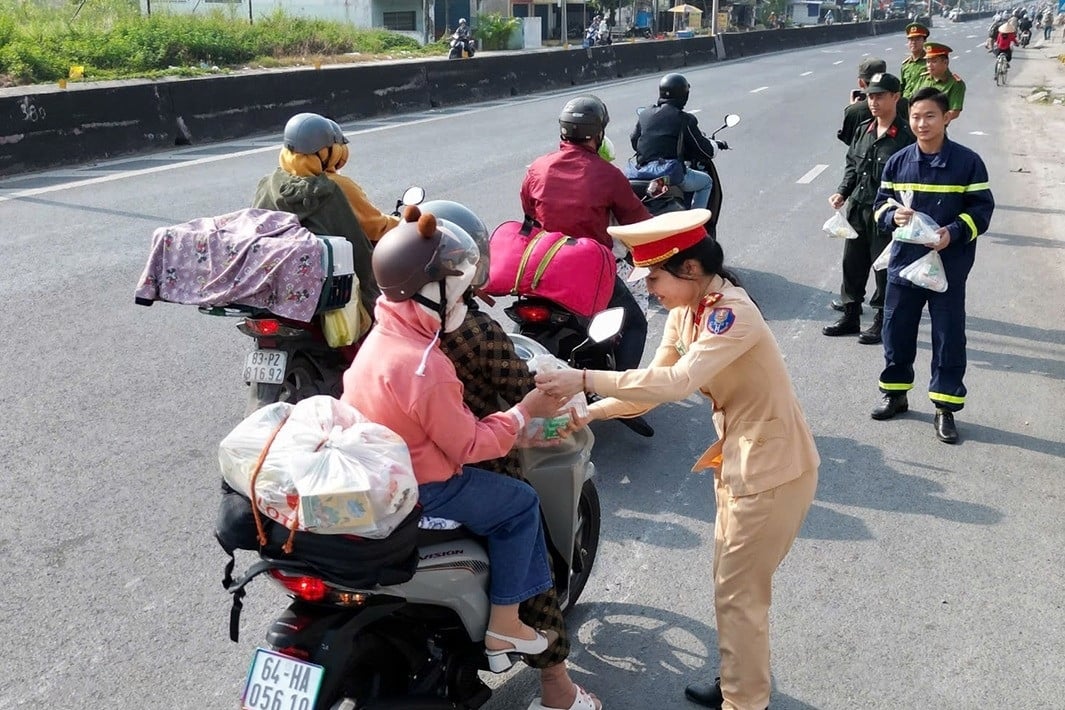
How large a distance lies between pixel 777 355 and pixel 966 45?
65.0 meters

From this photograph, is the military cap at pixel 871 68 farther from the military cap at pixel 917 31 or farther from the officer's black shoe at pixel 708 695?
the officer's black shoe at pixel 708 695

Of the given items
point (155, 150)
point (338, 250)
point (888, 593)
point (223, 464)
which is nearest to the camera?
point (223, 464)

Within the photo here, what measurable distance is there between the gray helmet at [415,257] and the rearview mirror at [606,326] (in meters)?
0.57

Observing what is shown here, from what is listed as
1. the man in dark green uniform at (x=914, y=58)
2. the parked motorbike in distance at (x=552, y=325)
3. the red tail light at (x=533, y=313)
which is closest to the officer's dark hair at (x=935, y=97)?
the parked motorbike in distance at (x=552, y=325)

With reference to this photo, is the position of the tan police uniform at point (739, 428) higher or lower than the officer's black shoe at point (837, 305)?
higher

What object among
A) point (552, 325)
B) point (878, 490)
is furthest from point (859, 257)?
point (552, 325)

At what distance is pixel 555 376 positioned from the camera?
3.12m

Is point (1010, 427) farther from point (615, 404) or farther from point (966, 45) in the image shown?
point (966, 45)

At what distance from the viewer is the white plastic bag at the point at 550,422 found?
132 inches

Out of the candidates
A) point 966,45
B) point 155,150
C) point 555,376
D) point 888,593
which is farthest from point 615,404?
point 966,45

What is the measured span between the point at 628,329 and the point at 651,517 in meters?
1.27

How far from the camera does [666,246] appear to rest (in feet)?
10.4

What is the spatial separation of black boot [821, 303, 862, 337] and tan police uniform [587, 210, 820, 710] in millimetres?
4727

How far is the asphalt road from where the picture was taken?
3826mm
